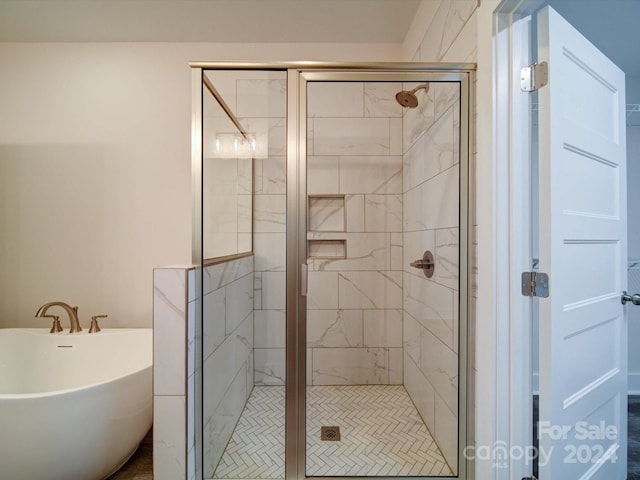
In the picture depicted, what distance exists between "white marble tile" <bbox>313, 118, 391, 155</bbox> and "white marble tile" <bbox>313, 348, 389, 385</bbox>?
101cm

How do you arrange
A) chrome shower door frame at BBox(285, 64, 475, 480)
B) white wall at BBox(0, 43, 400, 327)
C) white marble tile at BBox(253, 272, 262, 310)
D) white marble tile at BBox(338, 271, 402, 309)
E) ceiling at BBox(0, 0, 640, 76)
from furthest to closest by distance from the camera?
white wall at BBox(0, 43, 400, 327) < ceiling at BBox(0, 0, 640, 76) < white marble tile at BBox(338, 271, 402, 309) < white marble tile at BBox(253, 272, 262, 310) < chrome shower door frame at BBox(285, 64, 475, 480)

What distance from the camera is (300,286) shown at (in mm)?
1211

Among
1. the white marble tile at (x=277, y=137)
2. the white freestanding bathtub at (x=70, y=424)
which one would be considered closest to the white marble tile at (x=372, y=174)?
the white marble tile at (x=277, y=137)

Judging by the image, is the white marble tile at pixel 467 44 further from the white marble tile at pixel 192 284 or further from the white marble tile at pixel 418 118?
the white marble tile at pixel 192 284

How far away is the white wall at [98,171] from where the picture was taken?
1960 mm

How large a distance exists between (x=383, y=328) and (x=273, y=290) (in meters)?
0.66

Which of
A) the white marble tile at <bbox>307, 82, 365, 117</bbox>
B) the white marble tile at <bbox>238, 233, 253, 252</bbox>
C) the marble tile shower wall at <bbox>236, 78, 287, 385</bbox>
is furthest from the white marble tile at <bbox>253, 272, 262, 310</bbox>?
the white marble tile at <bbox>307, 82, 365, 117</bbox>

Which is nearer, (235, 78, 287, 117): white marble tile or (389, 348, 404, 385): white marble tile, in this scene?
(235, 78, 287, 117): white marble tile

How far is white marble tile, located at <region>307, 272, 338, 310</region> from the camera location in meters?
1.34

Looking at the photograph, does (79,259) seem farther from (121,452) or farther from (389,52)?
(389,52)

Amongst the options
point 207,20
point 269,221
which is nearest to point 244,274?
point 269,221

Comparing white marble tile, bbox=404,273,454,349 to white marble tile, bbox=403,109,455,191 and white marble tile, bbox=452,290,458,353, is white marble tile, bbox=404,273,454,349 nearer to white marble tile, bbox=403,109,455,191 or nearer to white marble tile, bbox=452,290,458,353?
white marble tile, bbox=452,290,458,353

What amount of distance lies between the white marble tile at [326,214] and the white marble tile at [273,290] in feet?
0.89

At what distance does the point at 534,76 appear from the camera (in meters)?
0.97
